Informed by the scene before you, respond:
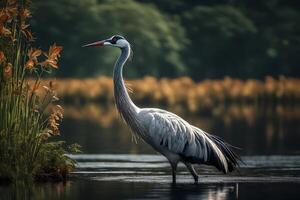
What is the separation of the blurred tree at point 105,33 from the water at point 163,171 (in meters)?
37.2

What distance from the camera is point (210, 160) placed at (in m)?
18.1

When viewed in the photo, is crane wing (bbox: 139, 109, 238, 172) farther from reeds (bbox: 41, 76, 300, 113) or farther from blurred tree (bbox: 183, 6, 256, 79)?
blurred tree (bbox: 183, 6, 256, 79)

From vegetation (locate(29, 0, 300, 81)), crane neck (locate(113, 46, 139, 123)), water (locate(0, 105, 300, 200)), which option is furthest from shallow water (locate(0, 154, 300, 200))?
vegetation (locate(29, 0, 300, 81))

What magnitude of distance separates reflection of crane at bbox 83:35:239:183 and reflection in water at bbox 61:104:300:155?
5393 mm

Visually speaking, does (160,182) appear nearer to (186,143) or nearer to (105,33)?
(186,143)

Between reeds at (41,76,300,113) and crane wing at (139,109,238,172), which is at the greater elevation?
reeds at (41,76,300,113)

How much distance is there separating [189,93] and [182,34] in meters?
25.8

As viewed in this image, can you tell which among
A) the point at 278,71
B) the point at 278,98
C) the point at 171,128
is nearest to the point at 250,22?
the point at 278,71

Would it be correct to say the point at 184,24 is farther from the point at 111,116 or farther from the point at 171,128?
the point at 171,128

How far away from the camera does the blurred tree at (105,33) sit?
71.1 meters

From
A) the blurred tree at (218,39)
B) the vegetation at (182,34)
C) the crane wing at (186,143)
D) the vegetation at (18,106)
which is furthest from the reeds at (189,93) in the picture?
the vegetation at (18,106)

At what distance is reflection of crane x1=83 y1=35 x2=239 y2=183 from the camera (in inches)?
712

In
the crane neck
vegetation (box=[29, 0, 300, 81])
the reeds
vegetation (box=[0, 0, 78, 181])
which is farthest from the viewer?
vegetation (box=[29, 0, 300, 81])

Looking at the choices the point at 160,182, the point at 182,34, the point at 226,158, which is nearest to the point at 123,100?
the point at 160,182
